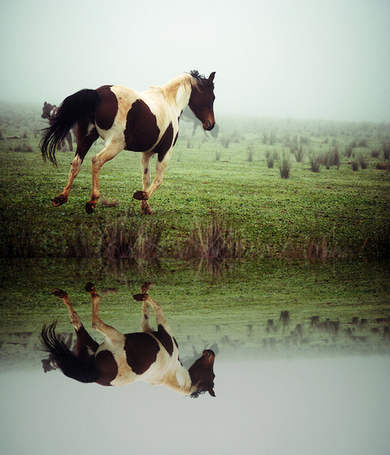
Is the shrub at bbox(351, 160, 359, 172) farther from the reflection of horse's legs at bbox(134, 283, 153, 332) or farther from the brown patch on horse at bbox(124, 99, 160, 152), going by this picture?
the reflection of horse's legs at bbox(134, 283, 153, 332)

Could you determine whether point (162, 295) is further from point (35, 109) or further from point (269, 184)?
point (35, 109)

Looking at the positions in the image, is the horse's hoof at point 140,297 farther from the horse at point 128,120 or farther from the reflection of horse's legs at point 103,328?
the horse at point 128,120

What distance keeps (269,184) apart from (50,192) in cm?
458

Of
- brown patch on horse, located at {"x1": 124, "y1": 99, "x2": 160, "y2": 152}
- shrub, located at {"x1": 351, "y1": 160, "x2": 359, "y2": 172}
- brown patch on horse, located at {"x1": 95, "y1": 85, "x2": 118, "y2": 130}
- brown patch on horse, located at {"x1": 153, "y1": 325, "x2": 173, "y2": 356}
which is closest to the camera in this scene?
brown patch on horse, located at {"x1": 153, "y1": 325, "x2": 173, "y2": 356}

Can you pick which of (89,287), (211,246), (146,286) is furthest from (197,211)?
(89,287)

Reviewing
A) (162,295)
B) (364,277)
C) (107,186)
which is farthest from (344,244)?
(162,295)

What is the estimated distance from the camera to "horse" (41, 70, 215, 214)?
6754 mm

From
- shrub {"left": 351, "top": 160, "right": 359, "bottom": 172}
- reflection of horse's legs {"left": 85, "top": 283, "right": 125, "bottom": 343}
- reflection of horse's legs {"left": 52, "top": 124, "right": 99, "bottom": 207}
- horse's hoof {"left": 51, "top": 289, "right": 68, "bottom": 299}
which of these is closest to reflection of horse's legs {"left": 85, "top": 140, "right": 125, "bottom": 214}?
reflection of horse's legs {"left": 52, "top": 124, "right": 99, "bottom": 207}

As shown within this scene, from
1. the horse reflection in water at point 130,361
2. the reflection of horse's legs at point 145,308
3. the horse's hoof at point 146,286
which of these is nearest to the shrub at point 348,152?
the horse's hoof at point 146,286

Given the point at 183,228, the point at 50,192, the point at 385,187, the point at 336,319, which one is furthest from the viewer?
the point at 385,187

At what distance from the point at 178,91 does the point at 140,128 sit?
1.07 metres

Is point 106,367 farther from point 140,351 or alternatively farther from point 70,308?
point 70,308

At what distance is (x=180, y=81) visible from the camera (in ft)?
26.6

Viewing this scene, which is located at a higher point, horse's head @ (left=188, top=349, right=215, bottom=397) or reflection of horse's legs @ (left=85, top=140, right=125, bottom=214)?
reflection of horse's legs @ (left=85, top=140, right=125, bottom=214)
